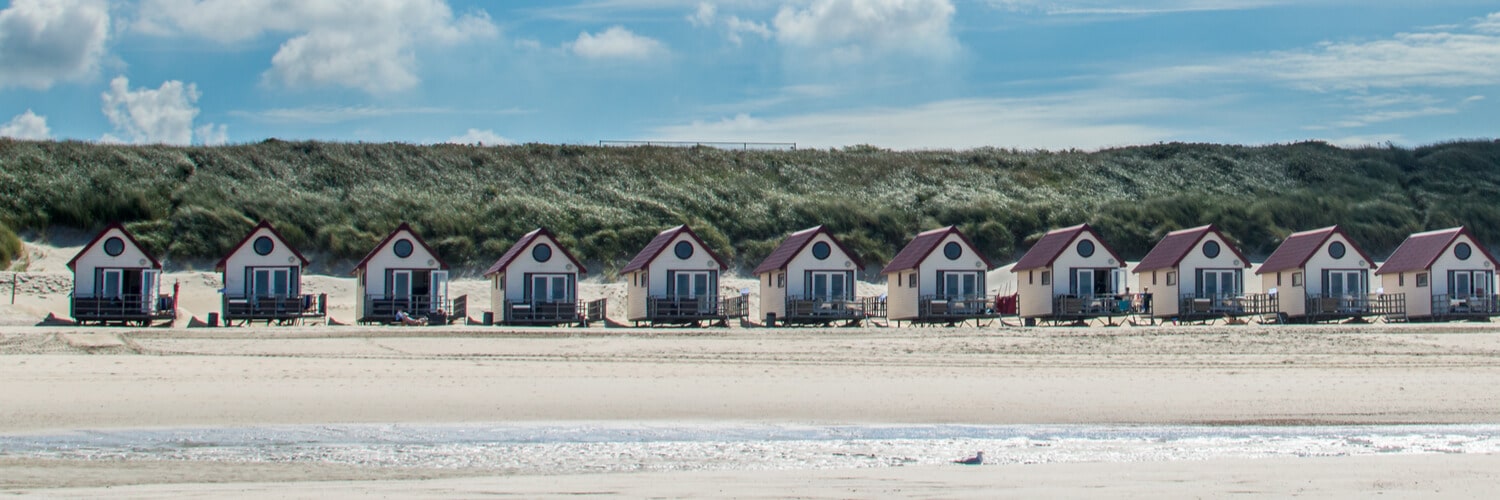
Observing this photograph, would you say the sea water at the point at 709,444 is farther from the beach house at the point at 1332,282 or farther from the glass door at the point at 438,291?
the beach house at the point at 1332,282

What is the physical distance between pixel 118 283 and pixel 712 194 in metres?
29.6

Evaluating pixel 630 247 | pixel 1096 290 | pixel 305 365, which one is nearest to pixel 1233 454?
pixel 305 365

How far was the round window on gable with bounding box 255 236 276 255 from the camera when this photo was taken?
41844 millimetres

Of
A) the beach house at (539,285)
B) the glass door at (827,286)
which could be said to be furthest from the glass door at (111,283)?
the glass door at (827,286)

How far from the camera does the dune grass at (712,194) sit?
56.7 m

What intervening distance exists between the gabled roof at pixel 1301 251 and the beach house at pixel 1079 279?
4749 mm

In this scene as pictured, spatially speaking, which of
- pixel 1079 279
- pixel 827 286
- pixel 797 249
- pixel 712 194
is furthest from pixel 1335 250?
pixel 712 194

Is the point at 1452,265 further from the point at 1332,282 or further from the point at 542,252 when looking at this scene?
the point at 542,252

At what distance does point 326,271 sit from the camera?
53.0 meters

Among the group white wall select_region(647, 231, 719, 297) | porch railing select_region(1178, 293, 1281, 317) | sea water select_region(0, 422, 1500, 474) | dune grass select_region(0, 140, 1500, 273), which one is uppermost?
dune grass select_region(0, 140, 1500, 273)

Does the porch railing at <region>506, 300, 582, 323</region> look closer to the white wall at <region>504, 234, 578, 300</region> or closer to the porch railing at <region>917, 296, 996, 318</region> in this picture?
the white wall at <region>504, 234, 578, 300</region>

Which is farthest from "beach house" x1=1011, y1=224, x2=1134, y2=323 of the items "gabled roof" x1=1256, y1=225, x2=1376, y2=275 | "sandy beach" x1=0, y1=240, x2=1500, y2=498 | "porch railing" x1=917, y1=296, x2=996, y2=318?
"sandy beach" x1=0, y1=240, x2=1500, y2=498

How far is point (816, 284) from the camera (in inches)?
1683

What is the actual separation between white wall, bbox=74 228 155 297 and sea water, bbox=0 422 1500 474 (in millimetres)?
25143
